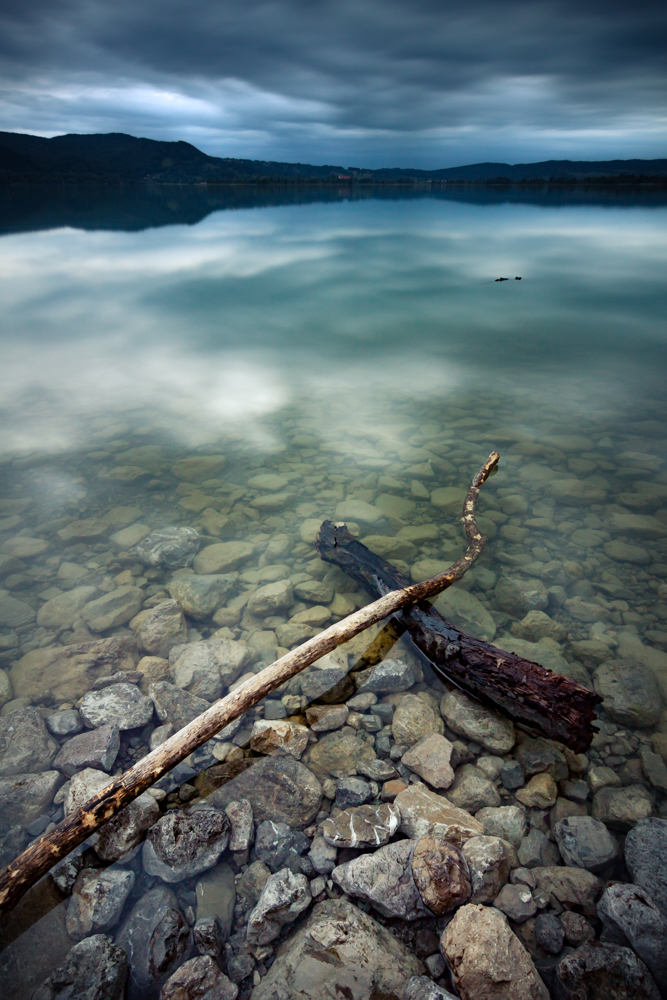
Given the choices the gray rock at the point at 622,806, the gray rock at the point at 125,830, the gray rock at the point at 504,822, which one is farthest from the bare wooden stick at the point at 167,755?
the gray rock at the point at 622,806

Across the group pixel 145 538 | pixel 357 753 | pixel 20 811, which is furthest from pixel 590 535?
pixel 20 811

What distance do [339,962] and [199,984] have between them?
0.71m

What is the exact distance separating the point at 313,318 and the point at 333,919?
754 inches

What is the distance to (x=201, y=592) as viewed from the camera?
203 inches

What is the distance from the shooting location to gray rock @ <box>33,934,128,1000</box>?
7.72ft

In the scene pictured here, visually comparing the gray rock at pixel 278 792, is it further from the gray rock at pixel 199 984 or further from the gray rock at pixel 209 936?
the gray rock at pixel 199 984

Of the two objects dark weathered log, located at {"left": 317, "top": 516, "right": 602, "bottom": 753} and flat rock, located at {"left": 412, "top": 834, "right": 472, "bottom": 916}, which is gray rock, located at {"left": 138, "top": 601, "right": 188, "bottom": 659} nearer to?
dark weathered log, located at {"left": 317, "top": 516, "right": 602, "bottom": 753}

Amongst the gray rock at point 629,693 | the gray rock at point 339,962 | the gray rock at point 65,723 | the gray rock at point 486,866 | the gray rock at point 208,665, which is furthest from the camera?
the gray rock at point 208,665

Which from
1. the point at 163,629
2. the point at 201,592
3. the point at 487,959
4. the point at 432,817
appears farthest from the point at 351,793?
the point at 201,592

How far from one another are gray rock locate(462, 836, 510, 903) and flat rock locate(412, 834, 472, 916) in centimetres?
5

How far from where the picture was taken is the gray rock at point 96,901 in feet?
8.68

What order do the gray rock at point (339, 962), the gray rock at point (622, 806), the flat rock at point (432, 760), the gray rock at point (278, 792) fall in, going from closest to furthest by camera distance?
the gray rock at point (339, 962), the gray rock at point (622, 806), the gray rock at point (278, 792), the flat rock at point (432, 760)

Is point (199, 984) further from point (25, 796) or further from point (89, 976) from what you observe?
point (25, 796)

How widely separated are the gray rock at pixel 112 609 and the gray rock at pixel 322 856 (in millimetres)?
3052
